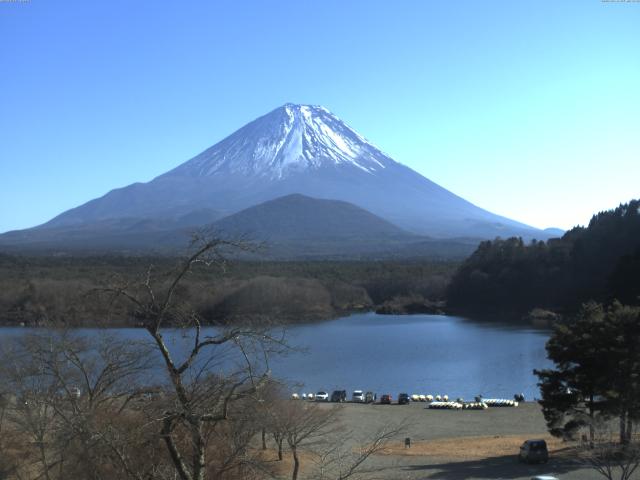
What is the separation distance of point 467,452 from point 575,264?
3174cm

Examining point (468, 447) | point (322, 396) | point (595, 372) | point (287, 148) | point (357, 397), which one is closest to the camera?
point (595, 372)

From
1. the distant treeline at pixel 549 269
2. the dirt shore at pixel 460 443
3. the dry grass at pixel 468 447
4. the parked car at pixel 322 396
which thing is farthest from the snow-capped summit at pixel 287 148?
the dry grass at pixel 468 447

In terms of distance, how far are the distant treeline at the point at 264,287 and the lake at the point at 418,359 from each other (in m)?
2.23

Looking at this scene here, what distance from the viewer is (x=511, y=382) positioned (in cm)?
2288

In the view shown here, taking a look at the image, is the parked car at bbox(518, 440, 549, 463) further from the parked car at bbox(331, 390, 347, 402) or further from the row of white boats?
the parked car at bbox(331, 390, 347, 402)

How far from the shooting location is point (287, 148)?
132 m

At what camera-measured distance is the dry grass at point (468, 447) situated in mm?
12047

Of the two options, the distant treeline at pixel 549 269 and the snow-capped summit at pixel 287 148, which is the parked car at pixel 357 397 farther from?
the snow-capped summit at pixel 287 148

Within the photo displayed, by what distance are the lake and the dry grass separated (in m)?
6.28

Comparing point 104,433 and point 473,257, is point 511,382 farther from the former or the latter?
point 473,257

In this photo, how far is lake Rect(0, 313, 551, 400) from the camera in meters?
22.2

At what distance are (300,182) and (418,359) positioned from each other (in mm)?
99530

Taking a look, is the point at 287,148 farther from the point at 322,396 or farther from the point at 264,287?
the point at 322,396

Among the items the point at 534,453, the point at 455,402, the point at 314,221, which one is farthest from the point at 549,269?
the point at 314,221
